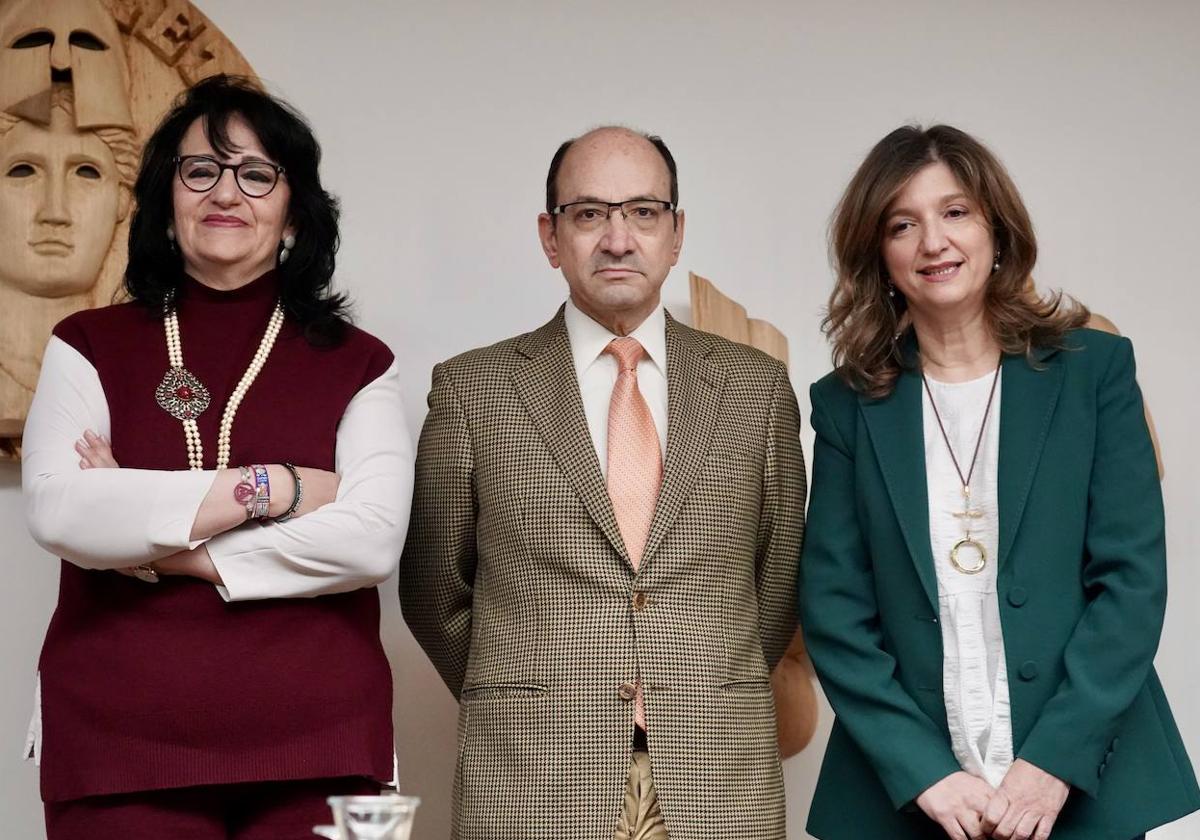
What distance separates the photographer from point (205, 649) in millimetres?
2258

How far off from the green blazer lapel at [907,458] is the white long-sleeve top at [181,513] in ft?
2.48

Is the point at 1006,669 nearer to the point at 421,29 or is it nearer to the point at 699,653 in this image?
the point at 699,653

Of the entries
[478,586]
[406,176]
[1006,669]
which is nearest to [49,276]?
[406,176]

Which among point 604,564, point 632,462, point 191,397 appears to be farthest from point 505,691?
point 191,397

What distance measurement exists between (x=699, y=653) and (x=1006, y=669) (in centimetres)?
47

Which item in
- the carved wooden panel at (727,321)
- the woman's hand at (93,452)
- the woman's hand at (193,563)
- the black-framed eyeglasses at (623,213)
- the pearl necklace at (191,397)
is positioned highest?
the black-framed eyeglasses at (623,213)

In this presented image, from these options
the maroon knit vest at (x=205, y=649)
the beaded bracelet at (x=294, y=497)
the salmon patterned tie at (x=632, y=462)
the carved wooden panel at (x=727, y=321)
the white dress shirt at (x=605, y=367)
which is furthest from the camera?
the carved wooden panel at (x=727, y=321)

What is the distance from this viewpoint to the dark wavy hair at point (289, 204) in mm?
2533

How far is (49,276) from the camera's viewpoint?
322 cm

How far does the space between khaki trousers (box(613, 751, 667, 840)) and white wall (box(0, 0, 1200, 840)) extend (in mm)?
1099

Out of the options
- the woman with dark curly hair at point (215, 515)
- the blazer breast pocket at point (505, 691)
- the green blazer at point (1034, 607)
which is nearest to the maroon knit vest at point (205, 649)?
the woman with dark curly hair at point (215, 515)

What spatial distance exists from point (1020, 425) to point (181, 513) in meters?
1.26

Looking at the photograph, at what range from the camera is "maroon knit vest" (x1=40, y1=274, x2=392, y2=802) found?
2.21 m

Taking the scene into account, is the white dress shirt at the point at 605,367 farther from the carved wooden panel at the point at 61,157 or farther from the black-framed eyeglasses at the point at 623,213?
the carved wooden panel at the point at 61,157
